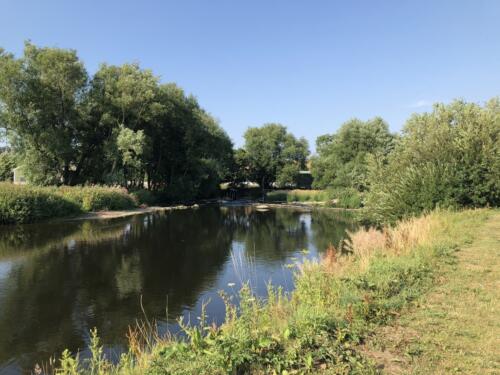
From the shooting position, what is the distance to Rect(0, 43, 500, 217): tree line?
1800 centimetres

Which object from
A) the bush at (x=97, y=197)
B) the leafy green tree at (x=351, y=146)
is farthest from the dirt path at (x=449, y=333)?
the leafy green tree at (x=351, y=146)

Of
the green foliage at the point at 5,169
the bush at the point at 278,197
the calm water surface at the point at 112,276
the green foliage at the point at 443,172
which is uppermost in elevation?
the green foliage at the point at 5,169

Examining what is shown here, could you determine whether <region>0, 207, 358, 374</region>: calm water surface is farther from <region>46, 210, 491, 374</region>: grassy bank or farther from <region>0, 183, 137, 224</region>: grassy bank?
<region>46, 210, 491, 374</region>: grassy bank

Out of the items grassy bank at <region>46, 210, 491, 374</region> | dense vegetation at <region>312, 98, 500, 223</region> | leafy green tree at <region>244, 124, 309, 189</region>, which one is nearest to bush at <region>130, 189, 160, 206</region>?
dense vegetation at <region>312, 98, 500, 223</region>

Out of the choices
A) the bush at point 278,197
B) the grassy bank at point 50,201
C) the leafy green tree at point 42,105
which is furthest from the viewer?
the bush at point 278,197

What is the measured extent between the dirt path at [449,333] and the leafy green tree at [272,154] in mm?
60030

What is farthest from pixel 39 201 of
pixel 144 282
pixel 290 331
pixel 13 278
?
pixel 290 331

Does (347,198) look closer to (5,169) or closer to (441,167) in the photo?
(441,167)

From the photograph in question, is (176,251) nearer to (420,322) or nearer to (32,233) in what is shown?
(32,233)

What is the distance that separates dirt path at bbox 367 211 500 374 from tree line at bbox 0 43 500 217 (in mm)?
11358

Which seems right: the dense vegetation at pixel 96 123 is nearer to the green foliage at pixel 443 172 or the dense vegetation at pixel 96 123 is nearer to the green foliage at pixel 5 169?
the green foliage at pixel 5 169

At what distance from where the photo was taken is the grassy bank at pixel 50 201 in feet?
74.8

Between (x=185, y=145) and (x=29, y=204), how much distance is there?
1015 inches

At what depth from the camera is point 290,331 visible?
469 centimetres
